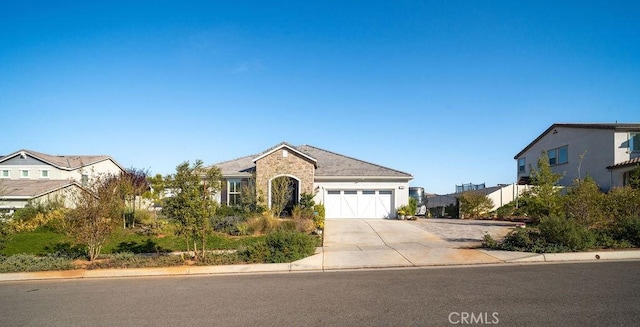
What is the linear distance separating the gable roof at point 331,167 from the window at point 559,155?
13.6 meters

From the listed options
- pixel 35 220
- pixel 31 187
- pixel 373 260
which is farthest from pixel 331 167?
pixel 31 187

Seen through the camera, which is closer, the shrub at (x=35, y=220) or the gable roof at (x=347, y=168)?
the shrub at (x=35, y=220)

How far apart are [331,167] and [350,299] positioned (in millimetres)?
20769

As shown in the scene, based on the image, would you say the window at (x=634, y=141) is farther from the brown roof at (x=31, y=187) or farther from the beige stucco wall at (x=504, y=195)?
the brown roof at (x=31, y=187)

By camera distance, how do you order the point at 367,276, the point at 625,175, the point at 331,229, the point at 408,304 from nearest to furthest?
1. the point at 408,304
2. the point at 367,276
3. the point at 331,229
4. the point at 625,175

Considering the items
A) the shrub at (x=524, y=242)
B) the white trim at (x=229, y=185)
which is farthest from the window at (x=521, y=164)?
the white trim at (x=229, y=185)

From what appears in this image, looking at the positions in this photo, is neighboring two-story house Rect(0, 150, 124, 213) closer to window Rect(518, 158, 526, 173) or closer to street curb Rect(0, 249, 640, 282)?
street curb Rect(0, 249, 640, 282)

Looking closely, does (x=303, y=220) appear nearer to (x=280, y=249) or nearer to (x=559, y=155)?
(x=280, y=249)

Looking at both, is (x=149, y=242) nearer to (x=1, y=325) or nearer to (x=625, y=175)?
(x=1, y=325)

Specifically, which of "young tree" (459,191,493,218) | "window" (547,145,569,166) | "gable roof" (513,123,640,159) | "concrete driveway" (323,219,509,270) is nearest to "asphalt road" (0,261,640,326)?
"concrete driveway" (323,219,509,270)

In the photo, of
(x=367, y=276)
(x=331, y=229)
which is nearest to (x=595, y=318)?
(x=367, y=276)

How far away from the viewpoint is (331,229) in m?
19.0

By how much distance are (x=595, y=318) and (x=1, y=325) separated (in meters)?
9.02

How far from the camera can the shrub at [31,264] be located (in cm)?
1078
